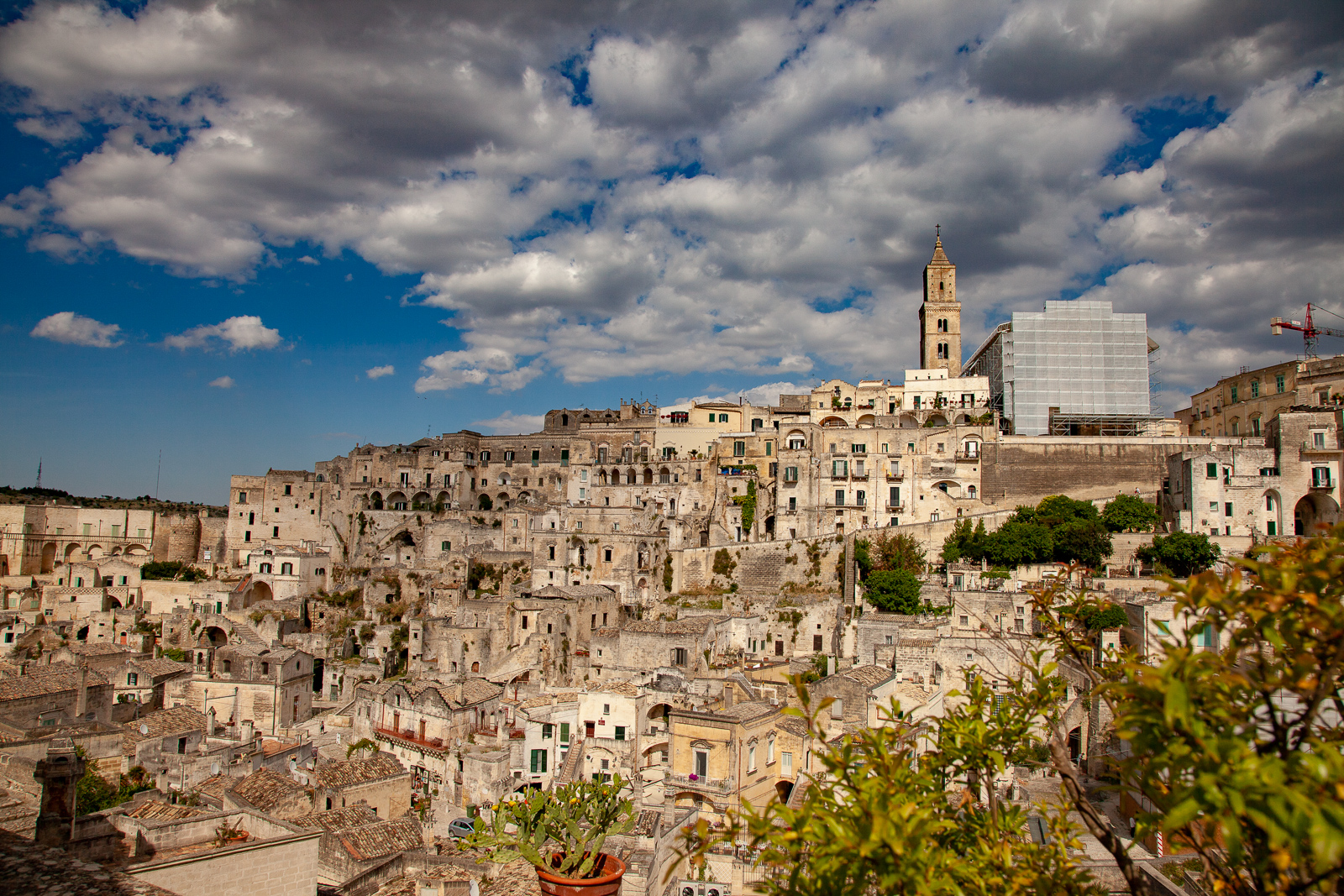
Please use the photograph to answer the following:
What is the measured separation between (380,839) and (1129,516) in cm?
4054

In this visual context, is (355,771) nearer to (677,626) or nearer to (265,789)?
(265,789)

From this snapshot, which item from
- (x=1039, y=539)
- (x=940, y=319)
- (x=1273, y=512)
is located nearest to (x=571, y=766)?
(x=1039, y=539)

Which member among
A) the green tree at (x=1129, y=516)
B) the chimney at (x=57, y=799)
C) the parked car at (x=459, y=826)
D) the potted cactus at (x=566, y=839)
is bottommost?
the parked car at (x=459, y=826)

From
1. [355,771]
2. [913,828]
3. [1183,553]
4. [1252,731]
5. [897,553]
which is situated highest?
[1183,553]

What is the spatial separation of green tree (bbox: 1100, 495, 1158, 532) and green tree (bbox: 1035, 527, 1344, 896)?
42.8 metres

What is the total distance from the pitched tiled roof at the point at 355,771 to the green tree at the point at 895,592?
896 inches

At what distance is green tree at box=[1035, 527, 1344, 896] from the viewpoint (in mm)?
3693

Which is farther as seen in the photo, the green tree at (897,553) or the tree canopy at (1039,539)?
the green tree at (897,553)

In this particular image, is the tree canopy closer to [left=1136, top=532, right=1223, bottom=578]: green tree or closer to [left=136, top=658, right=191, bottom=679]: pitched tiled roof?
[left=1136, top=532, right=1223, bottom=578]: green tree

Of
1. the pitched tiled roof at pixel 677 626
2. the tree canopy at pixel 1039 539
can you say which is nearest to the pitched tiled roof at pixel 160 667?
the pitched tiled roof at pixel 677 626

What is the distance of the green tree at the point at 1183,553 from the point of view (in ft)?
123

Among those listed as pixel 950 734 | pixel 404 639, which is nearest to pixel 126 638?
pixel 404 639

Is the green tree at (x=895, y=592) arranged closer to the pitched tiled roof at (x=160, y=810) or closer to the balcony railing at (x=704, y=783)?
the balcony railing at (x=704, y=783)

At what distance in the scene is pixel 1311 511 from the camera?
137ft
